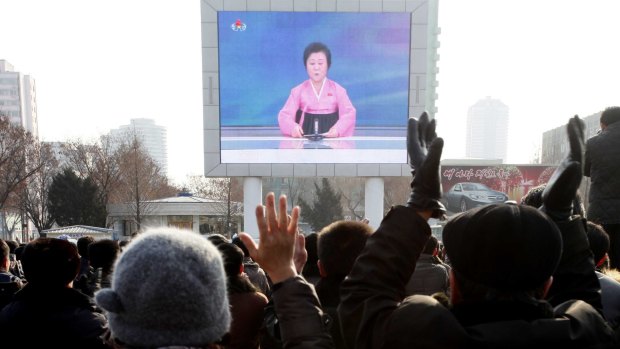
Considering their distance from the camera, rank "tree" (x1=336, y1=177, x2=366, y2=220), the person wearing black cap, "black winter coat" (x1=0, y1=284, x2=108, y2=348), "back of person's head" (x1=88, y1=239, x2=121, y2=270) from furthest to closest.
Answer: "tree" (x1=336, y1=177, x2=366, y2=220) < "back of person's head" (x1=88, y1=239, x2=121, y2=270) < "black winter coat" (x1=0, y1=284, x2=108, y2=348) < the person wearing black cap

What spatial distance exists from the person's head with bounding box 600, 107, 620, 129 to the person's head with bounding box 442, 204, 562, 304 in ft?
10.0

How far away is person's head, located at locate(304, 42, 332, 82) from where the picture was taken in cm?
1667

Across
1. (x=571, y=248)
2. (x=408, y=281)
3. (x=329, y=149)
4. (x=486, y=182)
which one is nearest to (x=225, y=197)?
(x=329, y=149)

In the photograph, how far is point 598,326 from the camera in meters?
1.33

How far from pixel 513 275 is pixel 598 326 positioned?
1.28 ft

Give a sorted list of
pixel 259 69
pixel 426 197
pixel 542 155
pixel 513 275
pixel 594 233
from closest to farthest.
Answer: pixel 513 275, pixel 426 197, pixel 594 233, pixel 259 69, pixel 542 155

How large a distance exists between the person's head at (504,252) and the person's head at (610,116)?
306cm

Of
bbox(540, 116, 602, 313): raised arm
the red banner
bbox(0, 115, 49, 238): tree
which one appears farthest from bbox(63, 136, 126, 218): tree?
bbox(540, 116, 602, 313): raised arm

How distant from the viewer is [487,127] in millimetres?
119688

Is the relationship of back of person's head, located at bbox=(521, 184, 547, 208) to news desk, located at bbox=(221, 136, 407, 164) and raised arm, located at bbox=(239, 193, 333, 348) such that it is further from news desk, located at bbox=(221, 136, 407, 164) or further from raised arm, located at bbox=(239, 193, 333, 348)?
news desk, located at bbox=(221, 136, 407, 164)

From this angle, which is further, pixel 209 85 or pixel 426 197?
pixel 209 85

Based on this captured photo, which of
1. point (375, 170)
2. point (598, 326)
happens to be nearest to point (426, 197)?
point (598, 326)

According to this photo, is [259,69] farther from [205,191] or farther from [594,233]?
[205,191]

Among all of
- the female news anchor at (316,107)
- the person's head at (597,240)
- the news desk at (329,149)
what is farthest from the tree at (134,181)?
the person's head at (597,240)
